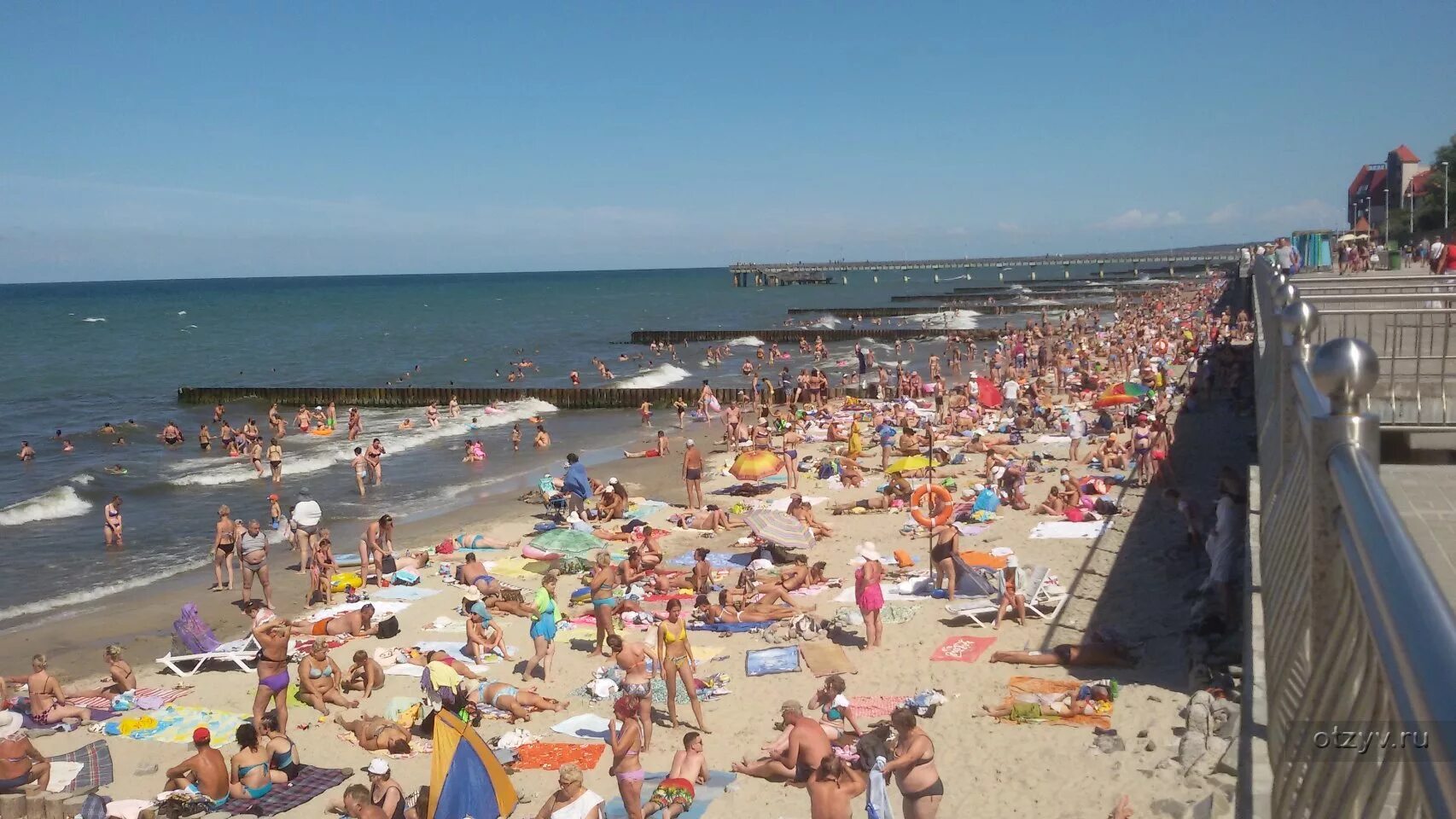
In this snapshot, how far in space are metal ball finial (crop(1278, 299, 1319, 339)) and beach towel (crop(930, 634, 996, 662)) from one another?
792 centimetres

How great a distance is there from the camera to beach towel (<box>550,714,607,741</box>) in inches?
Result: 391

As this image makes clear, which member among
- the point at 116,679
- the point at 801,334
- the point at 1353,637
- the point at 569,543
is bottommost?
the point at 116,679

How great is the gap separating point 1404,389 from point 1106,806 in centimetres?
408

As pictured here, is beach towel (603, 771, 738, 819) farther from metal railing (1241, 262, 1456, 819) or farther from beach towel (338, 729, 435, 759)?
metal railing (1241, 262, 1456, 819)

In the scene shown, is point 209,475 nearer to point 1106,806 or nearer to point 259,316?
point 1106,806

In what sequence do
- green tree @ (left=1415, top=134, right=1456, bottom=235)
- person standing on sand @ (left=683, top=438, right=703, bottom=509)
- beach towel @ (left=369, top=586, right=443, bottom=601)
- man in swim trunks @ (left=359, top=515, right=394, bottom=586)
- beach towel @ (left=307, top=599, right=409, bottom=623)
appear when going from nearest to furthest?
beach towel @ (left=307, top=599, right=409, bottom=623)
beach towel @ (left=369, top=586, right=443, bottom=601)
man in swim trunks @ (left=359, top=515, right=394, bottom=586)
person standing on sand @ (left=683, top=438, right=703, bottom=509)
green tree @ (left=1415, top=134, right=1456, bottom=235)

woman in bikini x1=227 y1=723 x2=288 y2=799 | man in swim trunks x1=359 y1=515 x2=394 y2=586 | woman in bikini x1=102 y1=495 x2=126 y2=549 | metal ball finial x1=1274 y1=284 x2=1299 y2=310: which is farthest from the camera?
woman in bikini x1=102 y1=495 x2=126 y2=549

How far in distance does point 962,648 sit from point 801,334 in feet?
169

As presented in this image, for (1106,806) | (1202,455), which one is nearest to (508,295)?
(1202,455)

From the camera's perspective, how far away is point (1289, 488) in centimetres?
342

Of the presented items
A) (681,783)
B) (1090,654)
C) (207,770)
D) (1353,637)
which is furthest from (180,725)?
(1353,637)

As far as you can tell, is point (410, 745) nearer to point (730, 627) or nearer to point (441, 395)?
point (730, 627)

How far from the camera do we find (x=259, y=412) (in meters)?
39.8

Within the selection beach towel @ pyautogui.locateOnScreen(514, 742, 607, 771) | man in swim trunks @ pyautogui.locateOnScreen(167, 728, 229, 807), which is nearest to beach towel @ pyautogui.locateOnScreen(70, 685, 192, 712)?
man in swim trunks @ pyautogui.locateOnScreen(167, 728, 229, 807)
